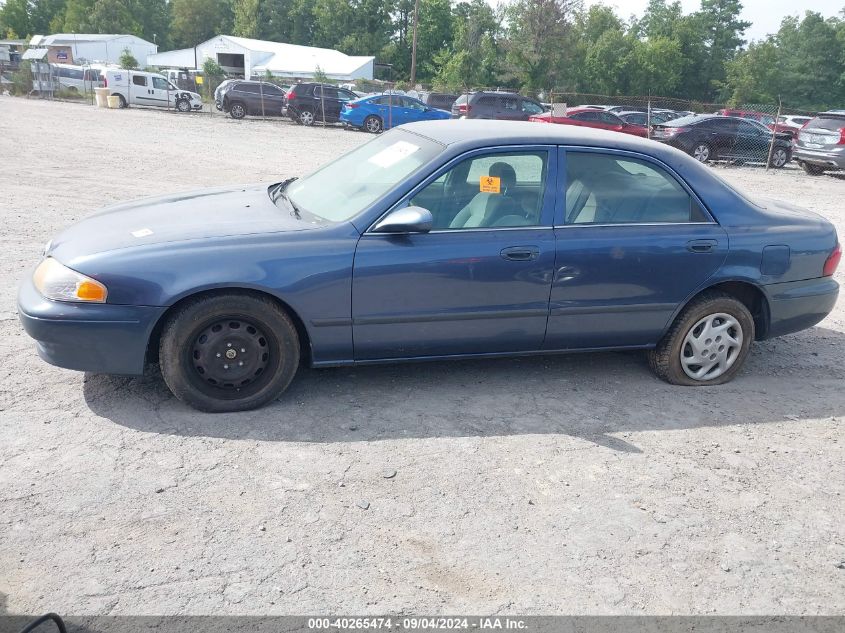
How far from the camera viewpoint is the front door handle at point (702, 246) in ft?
15.1

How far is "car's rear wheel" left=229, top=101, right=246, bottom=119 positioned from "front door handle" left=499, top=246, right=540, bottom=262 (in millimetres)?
27364

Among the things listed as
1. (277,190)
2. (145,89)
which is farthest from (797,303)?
(145,89)

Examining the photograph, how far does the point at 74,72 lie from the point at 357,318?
40.4 m

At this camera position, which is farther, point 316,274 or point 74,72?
point 74,72

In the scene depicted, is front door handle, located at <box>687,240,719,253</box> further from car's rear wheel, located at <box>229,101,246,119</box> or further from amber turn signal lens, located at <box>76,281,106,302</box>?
car's rear wheel, located at <box>229,101,246,119</box>

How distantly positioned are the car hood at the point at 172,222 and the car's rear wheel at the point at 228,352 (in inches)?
16.8

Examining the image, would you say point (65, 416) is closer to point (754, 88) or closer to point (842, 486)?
point (842, 486)

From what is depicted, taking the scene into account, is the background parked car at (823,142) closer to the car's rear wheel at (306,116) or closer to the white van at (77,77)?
the car's rear wheel at (306,116)

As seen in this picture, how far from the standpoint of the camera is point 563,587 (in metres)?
2.92

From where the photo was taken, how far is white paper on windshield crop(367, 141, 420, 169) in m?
4.59

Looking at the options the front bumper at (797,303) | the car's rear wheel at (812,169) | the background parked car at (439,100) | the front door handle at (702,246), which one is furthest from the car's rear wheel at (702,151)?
the front door handle at (702,246)

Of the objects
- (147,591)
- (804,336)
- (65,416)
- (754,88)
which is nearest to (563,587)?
(147,591)

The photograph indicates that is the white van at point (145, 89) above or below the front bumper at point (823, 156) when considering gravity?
above

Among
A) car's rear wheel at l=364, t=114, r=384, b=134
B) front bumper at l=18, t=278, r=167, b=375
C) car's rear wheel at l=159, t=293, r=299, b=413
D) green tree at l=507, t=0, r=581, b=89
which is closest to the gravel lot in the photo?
car's rear wheel at l=159, t=293, r=299, b=413
